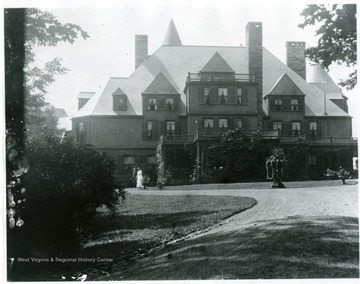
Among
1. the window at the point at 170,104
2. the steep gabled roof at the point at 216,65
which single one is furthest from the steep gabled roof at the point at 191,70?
the window at the point at 170,104

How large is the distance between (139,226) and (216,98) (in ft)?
56.9

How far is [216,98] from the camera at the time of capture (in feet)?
89.1

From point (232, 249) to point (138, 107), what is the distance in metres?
19.5

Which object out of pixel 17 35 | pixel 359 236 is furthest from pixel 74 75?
pixel 359 236

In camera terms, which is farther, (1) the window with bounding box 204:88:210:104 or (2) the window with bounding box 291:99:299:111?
(2) the window with bounding box 291:99:299:111

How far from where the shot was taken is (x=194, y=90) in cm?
2702

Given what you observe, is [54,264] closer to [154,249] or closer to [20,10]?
[154,249]

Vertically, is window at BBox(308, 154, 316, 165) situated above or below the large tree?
below

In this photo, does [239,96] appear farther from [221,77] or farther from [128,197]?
[128,197]

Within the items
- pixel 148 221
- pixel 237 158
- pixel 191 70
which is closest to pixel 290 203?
pixel 148 221

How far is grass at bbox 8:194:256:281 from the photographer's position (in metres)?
7.87

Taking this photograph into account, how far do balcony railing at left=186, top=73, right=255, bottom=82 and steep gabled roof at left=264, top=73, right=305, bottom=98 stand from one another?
150 centimetres

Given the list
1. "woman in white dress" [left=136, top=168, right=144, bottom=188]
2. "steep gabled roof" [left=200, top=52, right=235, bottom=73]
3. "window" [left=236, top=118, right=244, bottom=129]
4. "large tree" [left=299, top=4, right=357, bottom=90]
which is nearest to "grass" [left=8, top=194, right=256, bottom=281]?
"woman in white dress" [left=136, top=168, right=144, bottom=188]

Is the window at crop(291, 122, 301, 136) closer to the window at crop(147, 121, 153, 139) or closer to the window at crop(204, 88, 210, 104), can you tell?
the window at crop(204, 88, 210, 104)
